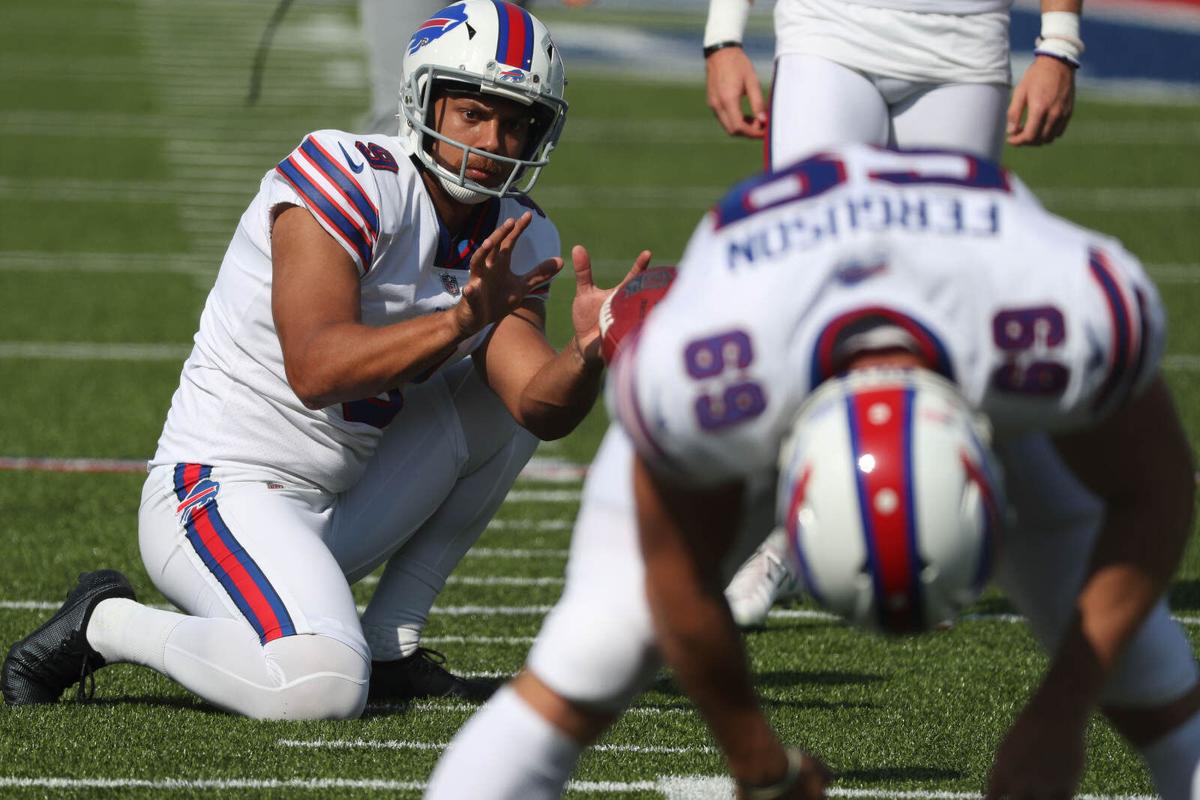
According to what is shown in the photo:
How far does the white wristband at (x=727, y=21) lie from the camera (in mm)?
3938

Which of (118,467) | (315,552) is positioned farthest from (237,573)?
(118,467)

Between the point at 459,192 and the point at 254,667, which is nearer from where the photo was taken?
the point at 254,667

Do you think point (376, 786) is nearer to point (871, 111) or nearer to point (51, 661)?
point (51, 661)

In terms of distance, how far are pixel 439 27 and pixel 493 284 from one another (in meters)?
0.76

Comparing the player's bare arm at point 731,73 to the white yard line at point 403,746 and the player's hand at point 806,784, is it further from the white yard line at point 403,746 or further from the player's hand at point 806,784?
the player's hand at point 806,784

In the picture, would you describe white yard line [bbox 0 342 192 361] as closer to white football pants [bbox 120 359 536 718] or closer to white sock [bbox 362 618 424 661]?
white football pants [bbox 120 359 536 718]

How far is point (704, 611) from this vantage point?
2100 mm

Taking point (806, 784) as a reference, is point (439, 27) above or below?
above

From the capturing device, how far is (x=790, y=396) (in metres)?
2.00

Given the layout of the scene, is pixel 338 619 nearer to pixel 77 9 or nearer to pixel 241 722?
pixel 241 722

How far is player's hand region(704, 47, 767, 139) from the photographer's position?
385 centimetres

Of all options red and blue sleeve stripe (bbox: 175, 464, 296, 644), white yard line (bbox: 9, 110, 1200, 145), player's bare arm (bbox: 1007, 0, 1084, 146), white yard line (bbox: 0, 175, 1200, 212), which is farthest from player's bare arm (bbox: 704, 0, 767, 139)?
white yard line (bbox: 9, 110, 1200, 145)

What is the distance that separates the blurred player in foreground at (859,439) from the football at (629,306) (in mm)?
565

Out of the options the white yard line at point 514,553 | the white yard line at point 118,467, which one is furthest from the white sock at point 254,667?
the white yard line at point 118,467
